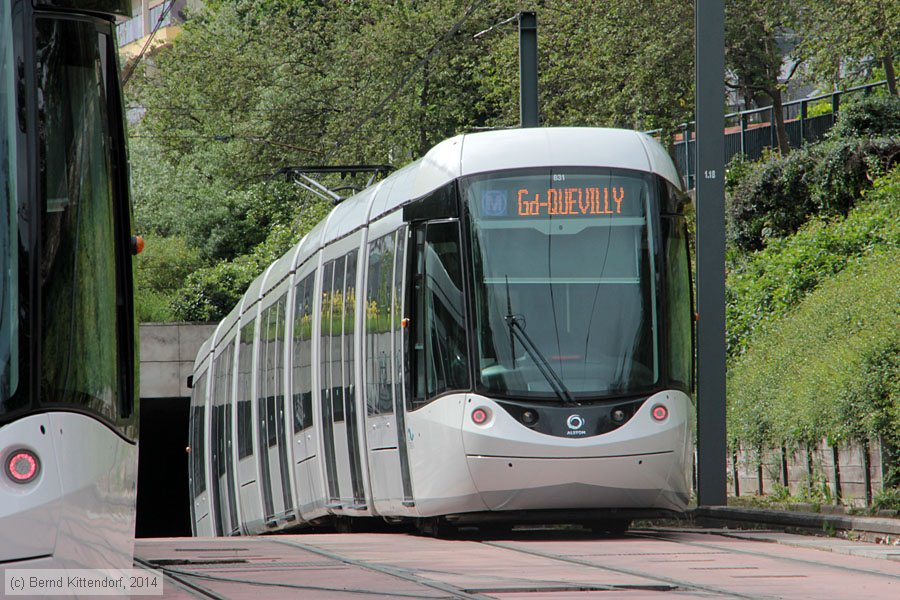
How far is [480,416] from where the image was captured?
11781mm

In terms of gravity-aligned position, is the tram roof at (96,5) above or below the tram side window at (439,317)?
above

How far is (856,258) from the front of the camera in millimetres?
22375

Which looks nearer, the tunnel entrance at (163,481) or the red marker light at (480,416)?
the red marker light at (480,416)

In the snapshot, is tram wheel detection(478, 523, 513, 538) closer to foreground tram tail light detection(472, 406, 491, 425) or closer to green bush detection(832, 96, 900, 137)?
foreground tram tail light detection(472, 406, 491, 425)

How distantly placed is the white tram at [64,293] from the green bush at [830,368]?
876 centimetres

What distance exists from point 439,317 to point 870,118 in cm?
1765

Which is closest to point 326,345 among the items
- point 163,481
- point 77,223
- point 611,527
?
point 611,527

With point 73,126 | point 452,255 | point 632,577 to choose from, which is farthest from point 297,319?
point 73,126

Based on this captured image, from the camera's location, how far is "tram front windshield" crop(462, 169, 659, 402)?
11883mm

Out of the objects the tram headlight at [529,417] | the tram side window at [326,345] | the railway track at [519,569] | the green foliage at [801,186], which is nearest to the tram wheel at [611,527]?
the railway track at [519,569]

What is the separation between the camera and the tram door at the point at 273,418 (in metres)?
17.2

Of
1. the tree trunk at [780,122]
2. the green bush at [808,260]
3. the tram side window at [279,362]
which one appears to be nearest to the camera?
the tram side window at [279,362]

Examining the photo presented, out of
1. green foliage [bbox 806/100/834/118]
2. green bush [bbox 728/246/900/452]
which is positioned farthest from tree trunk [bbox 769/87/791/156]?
green bush [bbox 728/246/900/452]

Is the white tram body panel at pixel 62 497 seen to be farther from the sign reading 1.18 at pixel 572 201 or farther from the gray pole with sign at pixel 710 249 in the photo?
the gray pole with sign at pixel 710 249
